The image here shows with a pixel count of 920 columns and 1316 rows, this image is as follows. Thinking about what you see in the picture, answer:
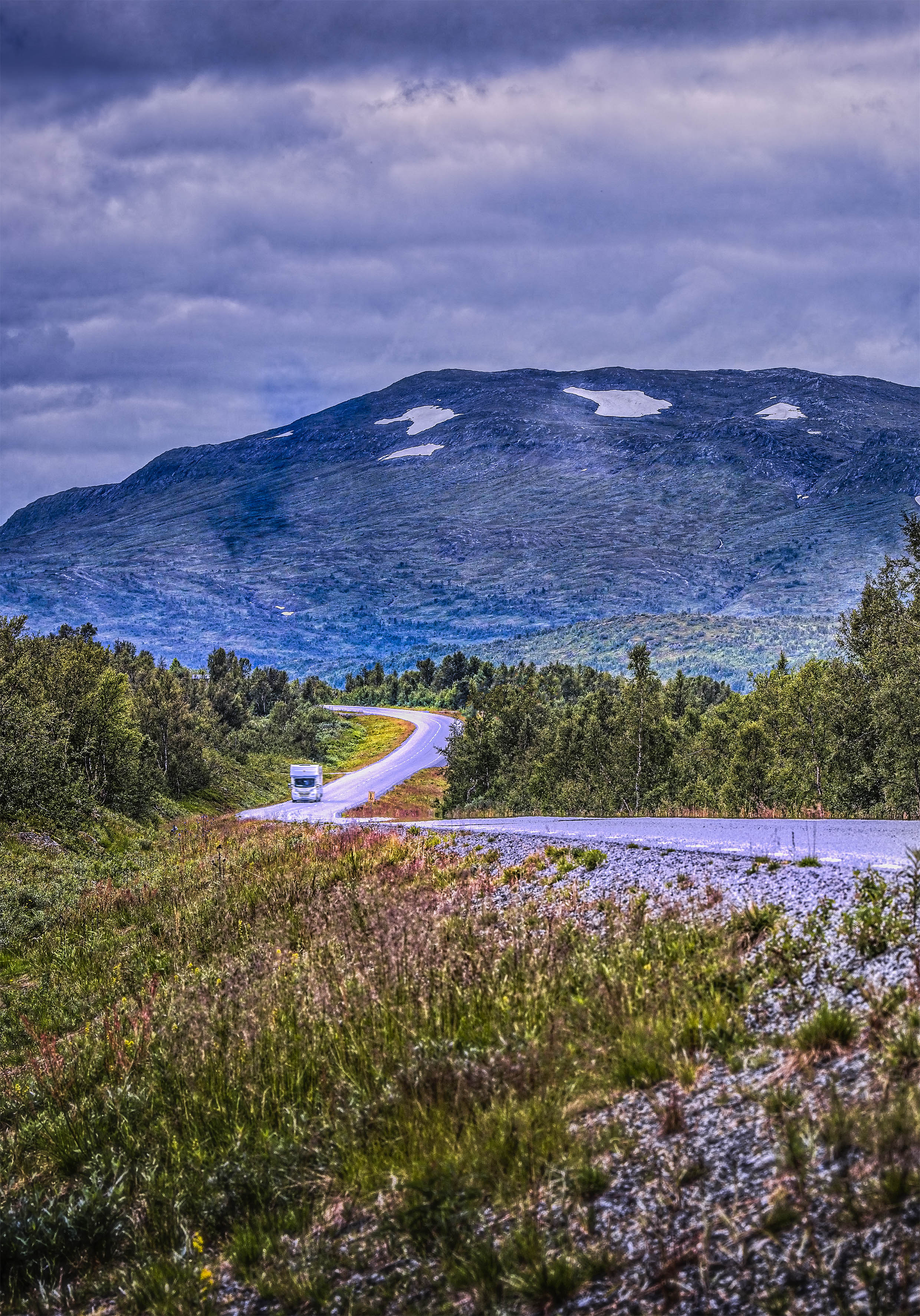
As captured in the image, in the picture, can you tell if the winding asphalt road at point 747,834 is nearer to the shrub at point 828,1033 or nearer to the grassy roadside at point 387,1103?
the grassy roadside at point 387,1103

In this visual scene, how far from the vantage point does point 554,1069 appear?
5.35 meters

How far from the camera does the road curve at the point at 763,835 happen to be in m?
9.62

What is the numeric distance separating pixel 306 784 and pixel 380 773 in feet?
58.9

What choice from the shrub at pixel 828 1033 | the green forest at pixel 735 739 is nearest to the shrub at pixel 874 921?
the shrub at pixel 828 1033

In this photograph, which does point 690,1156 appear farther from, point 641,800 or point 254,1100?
point 641,800

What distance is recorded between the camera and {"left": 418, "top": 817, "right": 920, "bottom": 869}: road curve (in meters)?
9.62

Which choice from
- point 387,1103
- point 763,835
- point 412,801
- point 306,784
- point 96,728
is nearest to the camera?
point 387,1103

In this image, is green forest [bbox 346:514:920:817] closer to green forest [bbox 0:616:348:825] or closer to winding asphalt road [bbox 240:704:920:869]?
winding asphalt road [bbox 240:704:920:869]

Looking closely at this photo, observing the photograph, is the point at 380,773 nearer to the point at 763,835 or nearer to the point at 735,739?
the point at 735,739

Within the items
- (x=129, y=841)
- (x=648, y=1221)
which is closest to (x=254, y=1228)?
(x=648, y=1221)

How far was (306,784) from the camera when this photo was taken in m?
48.8

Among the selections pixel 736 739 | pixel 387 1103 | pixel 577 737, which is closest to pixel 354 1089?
pixel 387 1103

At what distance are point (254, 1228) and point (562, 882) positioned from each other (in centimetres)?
635

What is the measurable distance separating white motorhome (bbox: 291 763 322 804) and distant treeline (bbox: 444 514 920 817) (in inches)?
311
